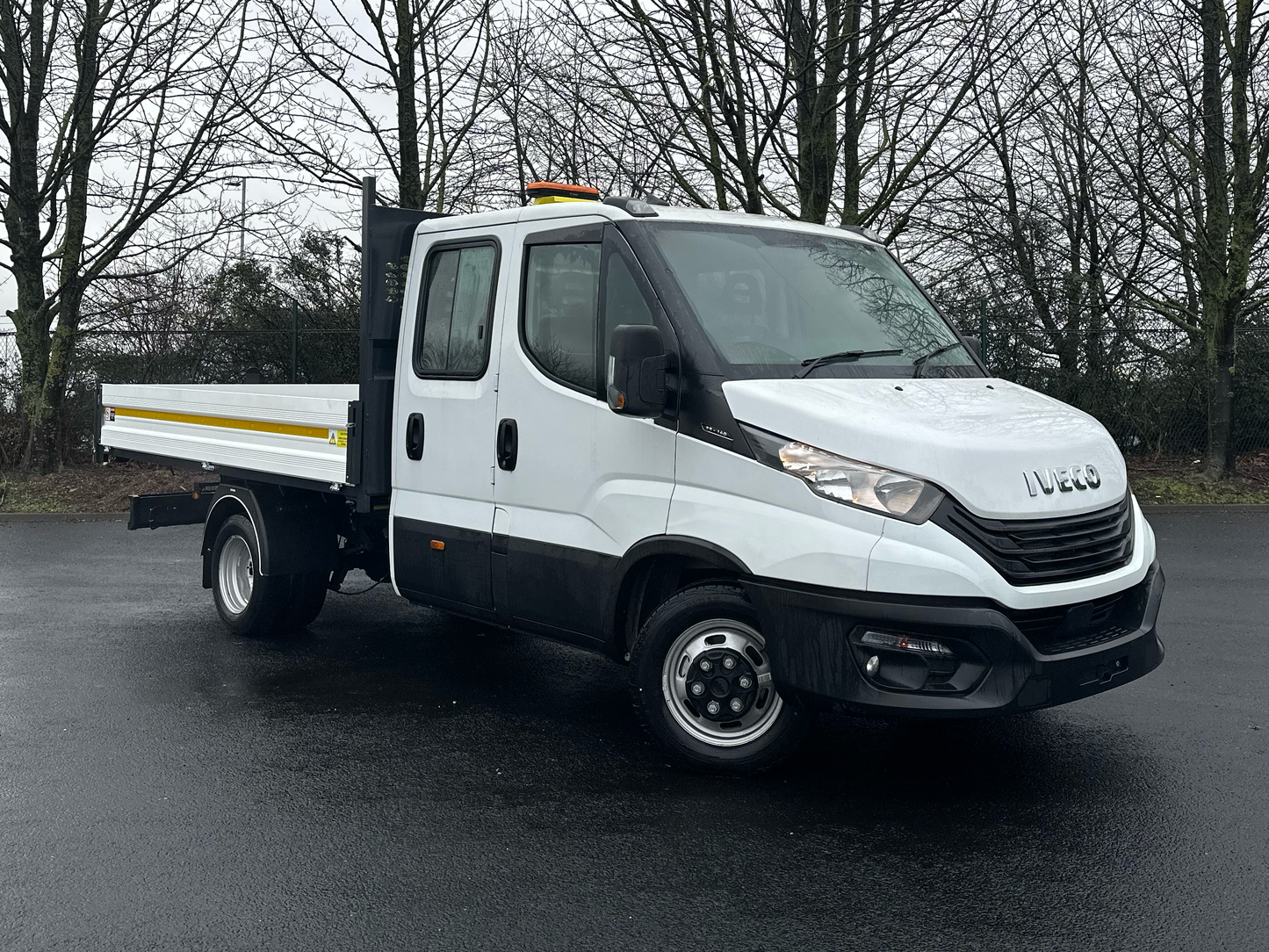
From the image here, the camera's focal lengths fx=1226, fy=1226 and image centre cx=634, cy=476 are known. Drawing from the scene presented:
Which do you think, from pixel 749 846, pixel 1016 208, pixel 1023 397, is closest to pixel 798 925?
pixel 749 846

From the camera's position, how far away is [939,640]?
4.52 m

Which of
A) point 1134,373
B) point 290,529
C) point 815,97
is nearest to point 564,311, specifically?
point 290,529

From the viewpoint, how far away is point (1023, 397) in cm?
541

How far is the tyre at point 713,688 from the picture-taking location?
499 cm

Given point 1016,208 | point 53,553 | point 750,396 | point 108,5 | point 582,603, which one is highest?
point 108,5

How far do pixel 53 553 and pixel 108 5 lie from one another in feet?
23.8

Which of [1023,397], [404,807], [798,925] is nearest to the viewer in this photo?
[798,925]

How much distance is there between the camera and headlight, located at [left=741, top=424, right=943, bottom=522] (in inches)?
179

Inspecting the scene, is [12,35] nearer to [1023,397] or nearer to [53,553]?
[53,553]

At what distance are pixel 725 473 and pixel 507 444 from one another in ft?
4.47

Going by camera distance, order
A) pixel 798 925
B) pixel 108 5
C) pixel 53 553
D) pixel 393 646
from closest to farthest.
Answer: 1. pixel 798 925
2. pixel 393 646
3. pixel 53 553
4. pixel 108 5

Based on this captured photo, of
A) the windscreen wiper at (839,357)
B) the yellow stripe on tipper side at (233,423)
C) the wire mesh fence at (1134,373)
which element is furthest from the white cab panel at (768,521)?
the wire mesh fence at (1134,373)

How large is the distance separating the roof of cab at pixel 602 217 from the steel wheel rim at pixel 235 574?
2692 millimetres

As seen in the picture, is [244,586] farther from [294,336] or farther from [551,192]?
[294,336]
